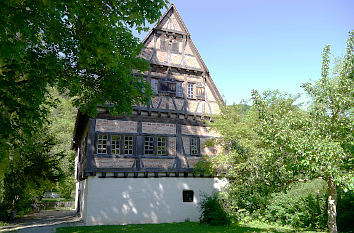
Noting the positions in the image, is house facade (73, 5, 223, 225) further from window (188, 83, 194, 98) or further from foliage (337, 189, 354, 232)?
foliage (337, 189, 354, 232)

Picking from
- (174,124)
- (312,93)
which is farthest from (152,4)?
(174,124)

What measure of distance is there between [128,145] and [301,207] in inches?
375

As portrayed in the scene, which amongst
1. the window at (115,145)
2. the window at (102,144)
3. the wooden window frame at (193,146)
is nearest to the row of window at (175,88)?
the wooden window frame at (193,146)

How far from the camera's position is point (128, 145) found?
15.6 meters

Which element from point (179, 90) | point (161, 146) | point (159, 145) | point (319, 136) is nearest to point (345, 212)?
point (319, 136)

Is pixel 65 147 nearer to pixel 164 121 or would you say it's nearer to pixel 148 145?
pixel 148 145

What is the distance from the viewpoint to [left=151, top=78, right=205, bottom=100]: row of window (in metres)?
16.8

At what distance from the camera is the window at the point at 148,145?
1595 centimetres

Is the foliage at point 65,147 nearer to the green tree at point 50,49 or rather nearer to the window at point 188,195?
the window at point 188,195

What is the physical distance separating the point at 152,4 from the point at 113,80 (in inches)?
107

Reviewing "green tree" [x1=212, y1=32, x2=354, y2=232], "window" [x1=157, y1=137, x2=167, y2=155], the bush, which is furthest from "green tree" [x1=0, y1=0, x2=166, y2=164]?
the bush

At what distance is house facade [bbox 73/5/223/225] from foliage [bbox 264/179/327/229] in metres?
3.82

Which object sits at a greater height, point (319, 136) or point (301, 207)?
point (319, 136)

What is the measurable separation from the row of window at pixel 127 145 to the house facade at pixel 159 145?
47 mm
